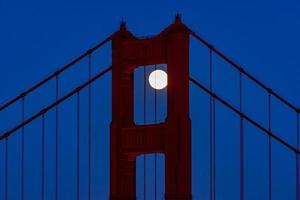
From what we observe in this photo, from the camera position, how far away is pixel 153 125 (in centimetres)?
1402

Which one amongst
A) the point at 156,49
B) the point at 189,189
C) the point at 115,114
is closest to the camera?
the point at 189,189

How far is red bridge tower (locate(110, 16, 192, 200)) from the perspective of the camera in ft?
44.1

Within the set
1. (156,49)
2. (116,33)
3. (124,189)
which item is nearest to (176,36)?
(156,49)

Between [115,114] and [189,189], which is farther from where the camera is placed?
[115,114]

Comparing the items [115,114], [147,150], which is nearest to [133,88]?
[115,114]

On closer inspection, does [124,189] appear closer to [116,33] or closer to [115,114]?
[115,114]

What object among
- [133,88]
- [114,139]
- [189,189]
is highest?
[133,88]

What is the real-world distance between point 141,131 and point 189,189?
1515mm

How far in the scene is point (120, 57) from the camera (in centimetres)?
1505

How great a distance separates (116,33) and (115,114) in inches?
59.0

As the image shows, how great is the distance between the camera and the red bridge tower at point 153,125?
13438mm

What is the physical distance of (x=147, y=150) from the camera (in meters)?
14.2

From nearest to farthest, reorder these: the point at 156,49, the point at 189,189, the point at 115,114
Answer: the point at 189,189 < the point at 156,49 < the point at 115,114

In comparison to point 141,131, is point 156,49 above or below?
above
